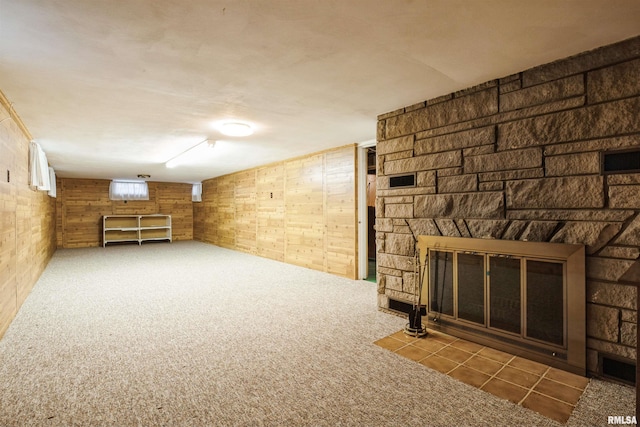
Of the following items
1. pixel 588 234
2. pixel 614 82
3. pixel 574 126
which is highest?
pixel 614 82

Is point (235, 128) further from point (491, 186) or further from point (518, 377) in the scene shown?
point (518, 377)

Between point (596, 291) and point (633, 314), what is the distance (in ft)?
0.66

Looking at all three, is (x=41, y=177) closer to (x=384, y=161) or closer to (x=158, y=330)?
(x=158, y=330)

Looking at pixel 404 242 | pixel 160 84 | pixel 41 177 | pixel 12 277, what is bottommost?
pixel 12 277

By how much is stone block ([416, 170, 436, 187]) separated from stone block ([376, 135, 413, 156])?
1.00 feet

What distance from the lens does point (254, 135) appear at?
438 centimetres

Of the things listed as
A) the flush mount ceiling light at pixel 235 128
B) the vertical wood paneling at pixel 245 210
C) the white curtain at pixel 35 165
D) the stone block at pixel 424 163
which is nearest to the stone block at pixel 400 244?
the stone block at pixel 424 163

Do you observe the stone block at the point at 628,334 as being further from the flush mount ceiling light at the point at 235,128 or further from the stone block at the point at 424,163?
the flush mount ceiling light at the point at 235,128

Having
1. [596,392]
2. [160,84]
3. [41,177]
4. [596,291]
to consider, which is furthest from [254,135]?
[596,392]

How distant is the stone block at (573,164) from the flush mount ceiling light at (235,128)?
3.04m

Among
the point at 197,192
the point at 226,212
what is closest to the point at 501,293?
the point at 226,212

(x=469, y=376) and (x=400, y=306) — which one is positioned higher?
(x=400, y=306)

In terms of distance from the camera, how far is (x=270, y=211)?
7.02 meters

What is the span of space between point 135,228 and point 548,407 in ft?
35.5
